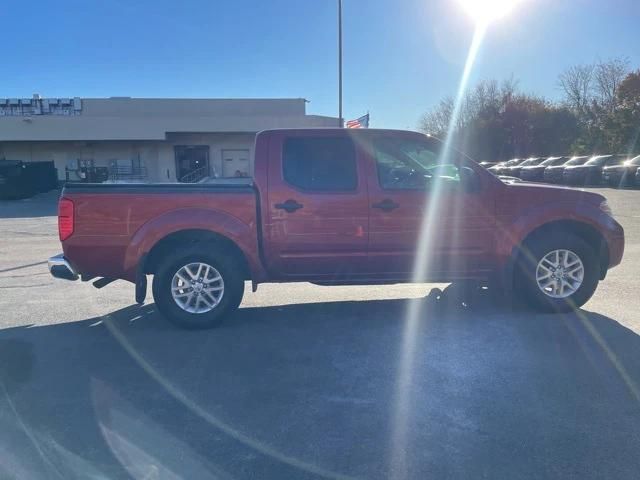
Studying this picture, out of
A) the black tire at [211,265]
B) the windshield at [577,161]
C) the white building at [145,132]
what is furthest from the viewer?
the white building at [145,132]

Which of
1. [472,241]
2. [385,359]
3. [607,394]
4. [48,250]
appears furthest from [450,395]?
[48,250]

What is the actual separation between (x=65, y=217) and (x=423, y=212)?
142 inches

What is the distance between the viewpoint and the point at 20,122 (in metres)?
36.5

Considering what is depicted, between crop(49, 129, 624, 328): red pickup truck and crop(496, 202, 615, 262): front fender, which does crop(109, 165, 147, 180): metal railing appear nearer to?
crop(49, 129, 624, 328): red pickup truck

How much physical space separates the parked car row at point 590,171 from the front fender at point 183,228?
69.6ft

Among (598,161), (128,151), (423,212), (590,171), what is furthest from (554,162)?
(423,212)

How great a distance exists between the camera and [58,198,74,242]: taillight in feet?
17.4

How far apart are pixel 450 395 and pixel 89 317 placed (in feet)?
13.7

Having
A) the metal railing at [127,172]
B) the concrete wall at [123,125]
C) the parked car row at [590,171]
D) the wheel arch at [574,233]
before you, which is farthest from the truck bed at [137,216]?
the metal railing at [127,172]

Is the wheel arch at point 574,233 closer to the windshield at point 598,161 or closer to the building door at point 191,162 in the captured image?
the windshield at point 598,161

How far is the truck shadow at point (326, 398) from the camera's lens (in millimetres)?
3092

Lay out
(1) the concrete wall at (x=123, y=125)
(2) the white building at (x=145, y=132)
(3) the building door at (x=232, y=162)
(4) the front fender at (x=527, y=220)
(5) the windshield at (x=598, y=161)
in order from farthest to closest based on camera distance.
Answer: (3) the building door at (x=232, y=162), (2) the white building at (x=145, y=132), (1) the concrete wall at (x=123, y=125), (5) the windshield at (x=598, y=161), (4) the front fender at (x=527, y=220)

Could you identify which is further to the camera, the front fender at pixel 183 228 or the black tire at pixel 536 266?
the black tire at pixel 536 266

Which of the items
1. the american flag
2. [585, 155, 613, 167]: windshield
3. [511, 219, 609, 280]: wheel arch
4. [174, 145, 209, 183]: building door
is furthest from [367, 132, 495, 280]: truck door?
[174, 145, 209, 183]: building door
